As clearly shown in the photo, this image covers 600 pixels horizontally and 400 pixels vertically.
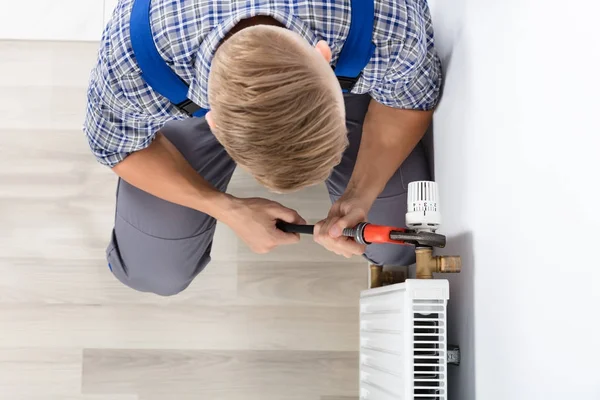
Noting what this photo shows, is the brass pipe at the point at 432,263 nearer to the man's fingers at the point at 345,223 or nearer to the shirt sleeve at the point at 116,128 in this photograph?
the man's fingers at the point at 345,223

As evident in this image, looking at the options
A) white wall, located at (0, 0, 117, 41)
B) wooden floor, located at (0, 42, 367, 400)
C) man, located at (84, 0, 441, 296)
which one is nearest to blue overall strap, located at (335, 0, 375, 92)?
man, located at (84, 0, 441, 296)

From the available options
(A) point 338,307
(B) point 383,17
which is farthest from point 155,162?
(A) point 338,307

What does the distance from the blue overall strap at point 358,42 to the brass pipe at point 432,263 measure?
0.88 feet

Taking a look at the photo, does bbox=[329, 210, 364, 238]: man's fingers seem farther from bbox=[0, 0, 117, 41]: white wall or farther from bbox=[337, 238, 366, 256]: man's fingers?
bbox=[0, 0, 117, 41]: white wall

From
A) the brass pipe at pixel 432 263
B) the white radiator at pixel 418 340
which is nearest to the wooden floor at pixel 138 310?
the white radiator at pixel 418 340

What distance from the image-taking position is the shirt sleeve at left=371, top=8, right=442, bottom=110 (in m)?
0.86

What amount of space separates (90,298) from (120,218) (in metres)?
0.33

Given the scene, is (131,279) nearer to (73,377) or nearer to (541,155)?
(73,377)

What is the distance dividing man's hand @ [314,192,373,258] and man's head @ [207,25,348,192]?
26 centimetres

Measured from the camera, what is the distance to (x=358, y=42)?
0.80 meters

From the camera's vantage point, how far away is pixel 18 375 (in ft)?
4.59

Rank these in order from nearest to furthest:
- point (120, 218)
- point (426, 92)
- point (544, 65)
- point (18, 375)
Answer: point (544, 65)
point (426, 92)
point (120, 218)
point (18, 375)

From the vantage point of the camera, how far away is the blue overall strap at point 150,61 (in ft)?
2.52

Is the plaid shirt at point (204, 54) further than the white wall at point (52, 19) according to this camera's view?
No
